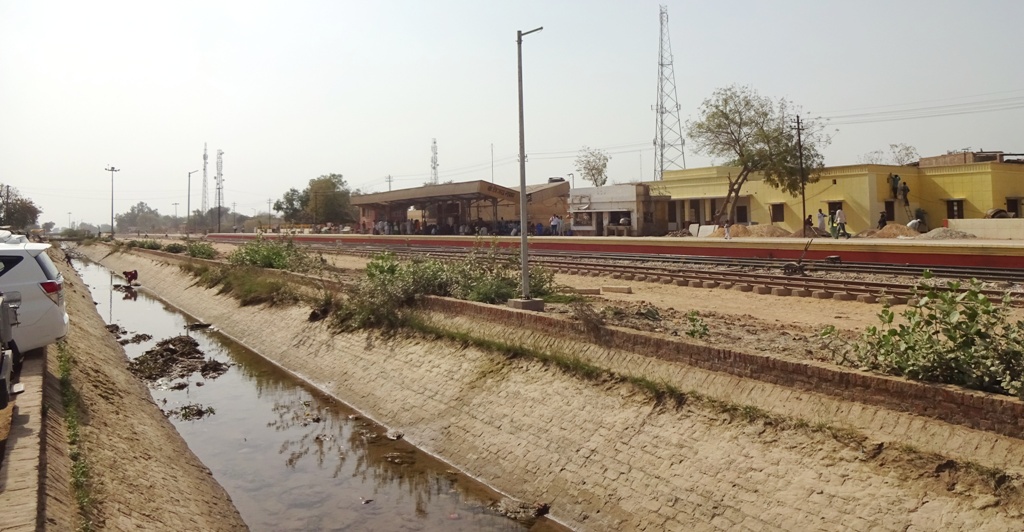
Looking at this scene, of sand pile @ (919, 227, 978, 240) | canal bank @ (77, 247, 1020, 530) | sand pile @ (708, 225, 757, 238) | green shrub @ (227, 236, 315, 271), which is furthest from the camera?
sand pile @ (708, 225, 757, 238)

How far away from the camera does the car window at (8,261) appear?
10070mm

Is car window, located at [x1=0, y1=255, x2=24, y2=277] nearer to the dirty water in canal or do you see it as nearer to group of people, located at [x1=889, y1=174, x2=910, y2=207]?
the dirty water in canal

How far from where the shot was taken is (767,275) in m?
22.4

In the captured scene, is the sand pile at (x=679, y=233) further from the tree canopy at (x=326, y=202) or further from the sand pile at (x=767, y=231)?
the tree canopy at (x=326, y=202)

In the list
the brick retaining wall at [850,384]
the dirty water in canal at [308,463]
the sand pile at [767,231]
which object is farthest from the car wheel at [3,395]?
the sand pile at [767,231]

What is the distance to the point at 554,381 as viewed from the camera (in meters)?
12.3

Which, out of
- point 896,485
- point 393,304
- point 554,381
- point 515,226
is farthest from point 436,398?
point 515,226

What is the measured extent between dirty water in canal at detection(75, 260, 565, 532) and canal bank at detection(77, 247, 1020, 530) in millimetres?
546

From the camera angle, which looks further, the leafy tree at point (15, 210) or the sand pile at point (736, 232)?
the leafy tree at point (15, 210)

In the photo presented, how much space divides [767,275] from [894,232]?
15.4 m

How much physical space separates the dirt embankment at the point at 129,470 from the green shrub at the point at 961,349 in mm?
7756

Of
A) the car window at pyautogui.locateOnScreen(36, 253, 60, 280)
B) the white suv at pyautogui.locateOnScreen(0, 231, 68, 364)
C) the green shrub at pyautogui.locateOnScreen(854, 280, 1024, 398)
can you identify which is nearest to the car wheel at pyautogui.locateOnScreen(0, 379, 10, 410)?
the white suv at pyautogui.locateOnScreen(0, 231, 68, 364)

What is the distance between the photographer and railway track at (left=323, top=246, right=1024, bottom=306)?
18578 mm

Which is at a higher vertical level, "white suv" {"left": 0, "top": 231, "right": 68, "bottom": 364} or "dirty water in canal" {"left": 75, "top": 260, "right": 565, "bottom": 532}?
"white suv" {"left": 0, "top": 231, "right": 68, "bottom": 364}
